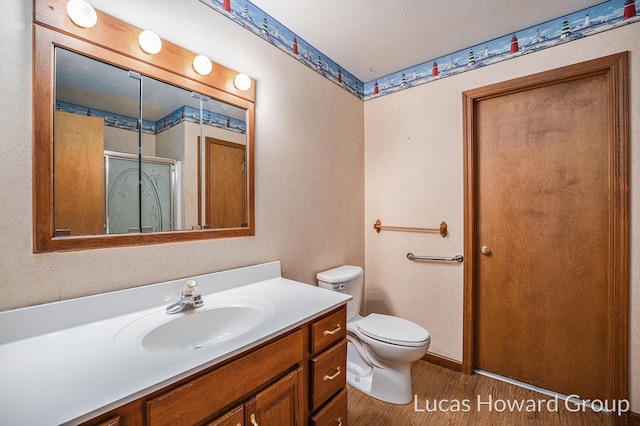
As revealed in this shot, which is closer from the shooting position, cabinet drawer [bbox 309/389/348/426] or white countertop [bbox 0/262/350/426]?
white countertop [bbox 0/262/350/426]

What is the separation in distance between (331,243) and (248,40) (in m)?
1.45

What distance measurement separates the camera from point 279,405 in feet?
3.22

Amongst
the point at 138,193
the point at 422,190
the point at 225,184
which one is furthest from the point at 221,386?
the point at 422,190

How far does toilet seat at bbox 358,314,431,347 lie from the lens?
1693mm

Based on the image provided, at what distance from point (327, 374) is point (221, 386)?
557 millimetres

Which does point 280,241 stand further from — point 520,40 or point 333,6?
point 520,40

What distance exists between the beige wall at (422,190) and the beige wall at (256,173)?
6.6 inches

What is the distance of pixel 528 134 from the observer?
1920 millimetres

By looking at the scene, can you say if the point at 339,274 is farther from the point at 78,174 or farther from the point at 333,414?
the point at 78,174

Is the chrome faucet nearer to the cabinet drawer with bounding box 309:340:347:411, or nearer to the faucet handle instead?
the faucet handle

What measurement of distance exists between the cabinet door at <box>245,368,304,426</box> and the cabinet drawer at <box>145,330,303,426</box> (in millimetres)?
42

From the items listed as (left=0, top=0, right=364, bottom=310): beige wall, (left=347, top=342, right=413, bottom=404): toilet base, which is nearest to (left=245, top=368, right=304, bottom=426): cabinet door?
(left=0, top=0, right=364, bottom=310): beige wall

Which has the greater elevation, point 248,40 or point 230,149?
point 248,40

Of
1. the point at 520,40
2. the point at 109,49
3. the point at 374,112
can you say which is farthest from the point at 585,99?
the point at 109,49
